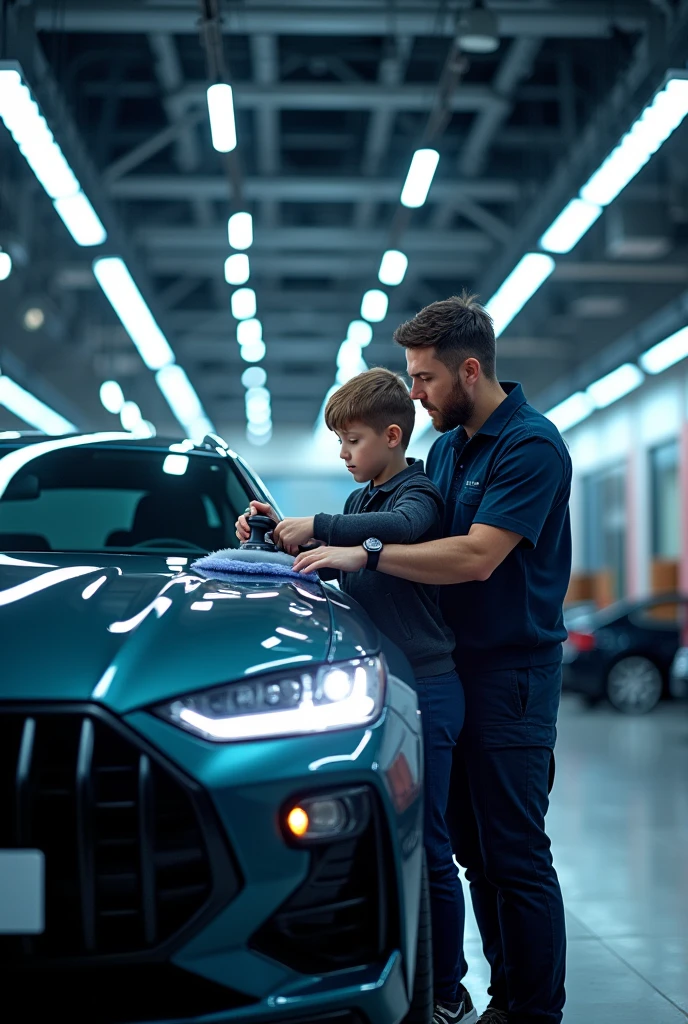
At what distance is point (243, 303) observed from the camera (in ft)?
37.4

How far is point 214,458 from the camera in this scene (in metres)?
3.32

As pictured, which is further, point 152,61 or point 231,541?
point 152,61

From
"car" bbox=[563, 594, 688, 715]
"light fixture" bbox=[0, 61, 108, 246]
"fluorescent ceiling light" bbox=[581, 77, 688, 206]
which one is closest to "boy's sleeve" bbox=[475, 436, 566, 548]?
"fluorescent ceiling light" bbox=[581, 77, 688, 206]

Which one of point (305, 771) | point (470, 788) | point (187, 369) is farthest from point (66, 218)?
point (187, 369)

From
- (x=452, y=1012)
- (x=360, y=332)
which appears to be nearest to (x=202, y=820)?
(x=452, y=1012)

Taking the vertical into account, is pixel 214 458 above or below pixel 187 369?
below

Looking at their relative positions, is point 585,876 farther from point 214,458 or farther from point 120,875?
point 120,875

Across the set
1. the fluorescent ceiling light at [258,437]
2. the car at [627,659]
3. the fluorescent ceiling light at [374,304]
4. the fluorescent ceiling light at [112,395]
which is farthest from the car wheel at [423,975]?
the fluorescent ceiling light at [258,437]

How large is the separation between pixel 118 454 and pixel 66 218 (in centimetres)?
457

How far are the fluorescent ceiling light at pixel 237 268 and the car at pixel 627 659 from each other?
523 centimetres

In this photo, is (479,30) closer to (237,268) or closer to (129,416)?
(237,268)

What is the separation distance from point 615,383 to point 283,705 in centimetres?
1403

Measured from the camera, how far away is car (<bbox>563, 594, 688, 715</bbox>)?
1191 cm

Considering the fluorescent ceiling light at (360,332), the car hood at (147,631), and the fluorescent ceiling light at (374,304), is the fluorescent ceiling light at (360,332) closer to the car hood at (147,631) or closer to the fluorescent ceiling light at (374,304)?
the fluorescent ceiling light at (374,304)
